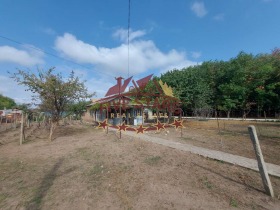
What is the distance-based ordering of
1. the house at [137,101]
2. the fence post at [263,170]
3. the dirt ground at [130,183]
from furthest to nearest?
1. the house at [137,101]
2. the fence post at [263,170]
3. the dirt ground at [130,183]

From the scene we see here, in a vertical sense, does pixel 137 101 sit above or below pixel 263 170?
above

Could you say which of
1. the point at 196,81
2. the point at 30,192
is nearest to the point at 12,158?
the point at 30,192

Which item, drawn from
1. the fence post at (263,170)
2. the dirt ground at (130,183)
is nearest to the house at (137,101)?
the dirt ground at (130,183)

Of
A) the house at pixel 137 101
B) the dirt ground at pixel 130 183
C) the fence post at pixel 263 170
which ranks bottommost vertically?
the dirt ground at pixel 130 183

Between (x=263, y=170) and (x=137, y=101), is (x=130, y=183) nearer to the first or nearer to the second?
(x=263, y=170)

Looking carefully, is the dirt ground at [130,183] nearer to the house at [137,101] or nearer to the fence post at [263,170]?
the fence post at [263,170]

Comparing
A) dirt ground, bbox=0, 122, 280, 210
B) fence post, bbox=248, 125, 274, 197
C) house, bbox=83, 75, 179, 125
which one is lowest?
dirt ground, bbox=0, 122, 280, 210

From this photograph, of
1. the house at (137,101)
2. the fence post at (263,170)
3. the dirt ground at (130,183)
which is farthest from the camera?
the house at (137,101)

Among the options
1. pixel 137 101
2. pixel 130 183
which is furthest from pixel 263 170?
pixel 137 101

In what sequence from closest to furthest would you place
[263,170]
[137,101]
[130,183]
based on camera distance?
[263,170] < [130,183] < [137,101]

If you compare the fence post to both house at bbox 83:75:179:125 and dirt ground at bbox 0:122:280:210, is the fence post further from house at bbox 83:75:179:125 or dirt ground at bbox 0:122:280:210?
house at bbox 83:75:179:125

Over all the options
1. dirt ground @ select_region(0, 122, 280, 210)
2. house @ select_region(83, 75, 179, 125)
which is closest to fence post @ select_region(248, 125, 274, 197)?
dirt ground @ select_region(0, 122, 280, 210)

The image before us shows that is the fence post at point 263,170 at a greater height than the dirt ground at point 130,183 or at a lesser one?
greater

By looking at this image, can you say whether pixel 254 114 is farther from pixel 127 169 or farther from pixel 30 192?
pixel 30 192
